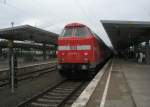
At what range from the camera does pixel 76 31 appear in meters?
19.7

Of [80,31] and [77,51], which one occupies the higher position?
[80,31]

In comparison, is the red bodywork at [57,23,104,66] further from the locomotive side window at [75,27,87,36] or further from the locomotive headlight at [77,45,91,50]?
the locomotive side window at [75,27,87,36]

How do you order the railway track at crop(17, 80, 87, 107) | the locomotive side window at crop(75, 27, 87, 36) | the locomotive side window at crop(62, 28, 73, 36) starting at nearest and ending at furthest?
the railway track at crop(17, 80, 87, 107), the locomotive side window at crop(75, 27, 87, 36), the locomotive side window at crop(62, 28, 73, 36)

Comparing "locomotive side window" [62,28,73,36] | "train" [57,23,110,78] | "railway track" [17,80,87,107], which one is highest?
"locomotive side window" [62,28,73,36]

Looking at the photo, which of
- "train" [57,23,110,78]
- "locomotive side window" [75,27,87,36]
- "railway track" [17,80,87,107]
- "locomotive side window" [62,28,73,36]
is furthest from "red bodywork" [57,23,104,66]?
"railway track" [17,80,87,107]

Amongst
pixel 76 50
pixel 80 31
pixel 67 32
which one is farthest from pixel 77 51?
pixel 67 32

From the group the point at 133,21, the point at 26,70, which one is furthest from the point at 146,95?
the point at 133,21

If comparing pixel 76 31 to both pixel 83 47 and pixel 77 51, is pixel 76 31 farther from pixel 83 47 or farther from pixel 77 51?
pixel 77 51

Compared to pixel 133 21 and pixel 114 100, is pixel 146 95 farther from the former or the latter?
pixel 133 21

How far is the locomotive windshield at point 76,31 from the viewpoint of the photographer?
19.5 meters

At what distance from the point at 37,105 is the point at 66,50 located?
8.37 m

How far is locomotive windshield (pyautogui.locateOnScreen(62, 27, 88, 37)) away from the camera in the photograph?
63.9 feet

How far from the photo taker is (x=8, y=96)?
1337 cm

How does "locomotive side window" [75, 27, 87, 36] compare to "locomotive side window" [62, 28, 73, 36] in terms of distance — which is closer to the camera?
"locomotive side window" [75, 27, 87, 36]
